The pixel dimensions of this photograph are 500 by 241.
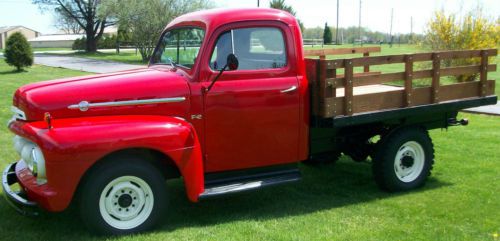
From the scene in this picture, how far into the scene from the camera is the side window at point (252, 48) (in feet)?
15.5

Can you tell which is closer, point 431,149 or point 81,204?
point 81,204

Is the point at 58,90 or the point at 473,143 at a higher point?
the point at 58,90

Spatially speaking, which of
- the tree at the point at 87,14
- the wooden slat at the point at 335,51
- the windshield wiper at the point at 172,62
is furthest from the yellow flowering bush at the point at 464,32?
the tree at the point at 87,14

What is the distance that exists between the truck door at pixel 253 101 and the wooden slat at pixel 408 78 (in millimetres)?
1294

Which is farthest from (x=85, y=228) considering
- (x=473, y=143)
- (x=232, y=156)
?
(x=473, y=143)

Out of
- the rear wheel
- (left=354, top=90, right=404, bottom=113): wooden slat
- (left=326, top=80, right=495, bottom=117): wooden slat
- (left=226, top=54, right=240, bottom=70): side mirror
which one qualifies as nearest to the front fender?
(left=226, top=54, right=240, bottom=70): side mirror

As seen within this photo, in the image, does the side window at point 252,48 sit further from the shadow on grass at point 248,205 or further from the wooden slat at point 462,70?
the wooden slat at point 462,70

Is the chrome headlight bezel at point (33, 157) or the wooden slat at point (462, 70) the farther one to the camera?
the wooden slat at point (462, 70)

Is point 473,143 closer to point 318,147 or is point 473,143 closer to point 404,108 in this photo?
point 404,108

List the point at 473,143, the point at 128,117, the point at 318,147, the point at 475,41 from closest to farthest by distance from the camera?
the point at 128,117 → the point at 318,147 → the point at 473,143 → the point at 475,41

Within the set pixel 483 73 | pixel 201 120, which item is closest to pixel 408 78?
pixel 483 73

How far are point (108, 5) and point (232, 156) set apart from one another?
34879mm

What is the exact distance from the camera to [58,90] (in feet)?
14.2

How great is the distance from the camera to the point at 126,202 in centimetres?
430
